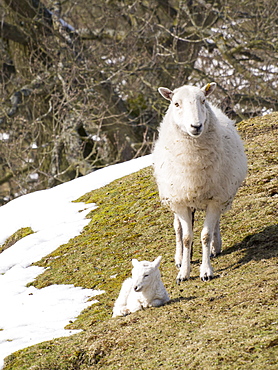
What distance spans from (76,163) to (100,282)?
7.98 m

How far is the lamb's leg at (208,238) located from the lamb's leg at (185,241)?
17cm

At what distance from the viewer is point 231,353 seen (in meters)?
3.53

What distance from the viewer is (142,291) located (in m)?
4.84

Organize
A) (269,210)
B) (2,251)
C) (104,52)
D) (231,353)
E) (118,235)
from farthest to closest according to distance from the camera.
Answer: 1. (104,52)
2. (2,251)
3. (118,235)
4. (269,210)
5. (231,353)

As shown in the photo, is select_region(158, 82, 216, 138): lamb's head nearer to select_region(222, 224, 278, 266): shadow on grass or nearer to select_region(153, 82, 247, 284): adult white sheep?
select_region(153, 82, 247, 284): adult white sheep

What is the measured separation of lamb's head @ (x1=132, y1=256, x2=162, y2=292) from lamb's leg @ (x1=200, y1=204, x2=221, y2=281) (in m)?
0.72

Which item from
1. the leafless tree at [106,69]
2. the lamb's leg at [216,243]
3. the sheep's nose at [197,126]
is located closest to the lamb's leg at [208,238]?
the lamb's leg at [216,243]

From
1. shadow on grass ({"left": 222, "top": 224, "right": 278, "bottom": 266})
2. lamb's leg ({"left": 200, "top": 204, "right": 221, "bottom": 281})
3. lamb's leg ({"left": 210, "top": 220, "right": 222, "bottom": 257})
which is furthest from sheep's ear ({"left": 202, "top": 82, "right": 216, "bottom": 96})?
shadow on grass ({"left": 222, "top": 224, "right": 278, "bottom": 266})

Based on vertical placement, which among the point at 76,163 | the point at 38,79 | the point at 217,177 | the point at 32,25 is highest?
the point at 32,25

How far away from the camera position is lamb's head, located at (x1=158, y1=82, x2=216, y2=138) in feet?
→ 17.1

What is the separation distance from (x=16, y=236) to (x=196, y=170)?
170 inches

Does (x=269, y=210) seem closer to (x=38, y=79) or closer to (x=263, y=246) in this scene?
(x=263, y=246)

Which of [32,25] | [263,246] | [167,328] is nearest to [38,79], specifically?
[32,25]

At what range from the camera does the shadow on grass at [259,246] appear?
220 inches
